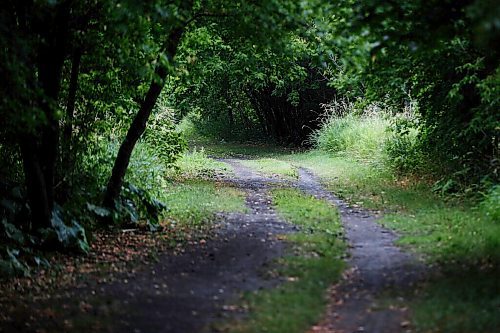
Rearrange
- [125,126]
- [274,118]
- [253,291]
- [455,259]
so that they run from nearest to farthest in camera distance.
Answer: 1. [253,291]
2. [455,259]
3. [125,126]
4. [274,118]

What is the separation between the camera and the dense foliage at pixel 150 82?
696 centimetres

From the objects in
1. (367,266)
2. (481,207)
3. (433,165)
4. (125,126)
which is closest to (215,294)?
(367,266)

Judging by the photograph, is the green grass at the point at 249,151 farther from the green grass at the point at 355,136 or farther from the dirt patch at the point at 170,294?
the dirt patch at the point at 170,294

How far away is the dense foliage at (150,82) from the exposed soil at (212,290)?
5.50 ft

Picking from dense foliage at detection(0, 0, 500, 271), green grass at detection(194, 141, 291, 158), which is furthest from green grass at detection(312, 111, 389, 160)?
green grass at detection(194, 141, 291, 158)

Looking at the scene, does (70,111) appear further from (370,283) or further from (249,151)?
(249,151)

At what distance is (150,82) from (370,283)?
20.5 feet

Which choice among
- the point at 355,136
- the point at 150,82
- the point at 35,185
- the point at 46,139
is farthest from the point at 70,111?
the point at 355,136

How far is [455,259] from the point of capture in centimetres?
801

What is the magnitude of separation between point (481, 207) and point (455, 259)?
10.7 feet

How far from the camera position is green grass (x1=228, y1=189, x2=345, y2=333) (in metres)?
6.00

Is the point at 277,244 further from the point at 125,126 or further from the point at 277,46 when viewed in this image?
the point at 125,126

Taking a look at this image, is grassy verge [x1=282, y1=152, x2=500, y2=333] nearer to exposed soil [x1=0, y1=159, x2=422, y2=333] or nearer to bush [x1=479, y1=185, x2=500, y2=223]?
bush [x1=479, y1=185, x2=500, y2=223]

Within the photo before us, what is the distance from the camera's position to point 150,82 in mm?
11625
